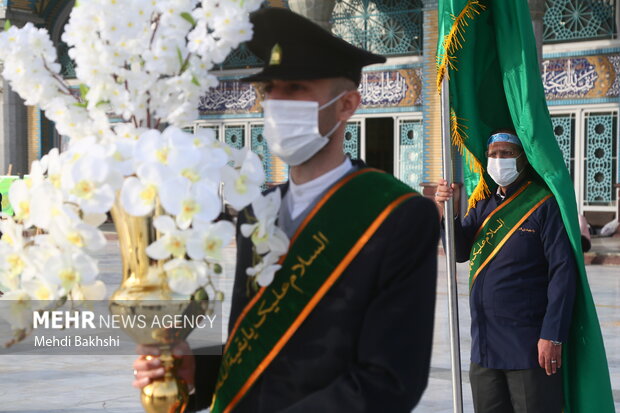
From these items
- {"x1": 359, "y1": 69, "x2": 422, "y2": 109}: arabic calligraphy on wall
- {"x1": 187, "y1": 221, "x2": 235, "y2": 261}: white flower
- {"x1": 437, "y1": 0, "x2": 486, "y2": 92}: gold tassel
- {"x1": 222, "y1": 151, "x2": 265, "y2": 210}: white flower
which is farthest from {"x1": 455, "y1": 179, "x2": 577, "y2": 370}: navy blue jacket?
{"x1": 359, "y1": 69, "x2": 422, "y2": 109}: arabic calligraphy on wall

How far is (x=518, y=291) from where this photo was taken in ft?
13.6

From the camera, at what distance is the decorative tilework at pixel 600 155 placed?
17250mm

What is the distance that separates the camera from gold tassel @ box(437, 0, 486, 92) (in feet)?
13.7

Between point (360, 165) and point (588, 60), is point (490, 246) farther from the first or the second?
point (588, 60)

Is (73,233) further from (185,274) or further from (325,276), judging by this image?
(325,276)

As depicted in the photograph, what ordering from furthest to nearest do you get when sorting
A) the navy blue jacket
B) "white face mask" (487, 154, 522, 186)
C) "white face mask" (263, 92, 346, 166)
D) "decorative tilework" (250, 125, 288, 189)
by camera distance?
1. "decorative tilework" (250, 125, 288, 189)
2. "white face mask" (487, 154, 522, 186)
3. the navy blue jacket
4. "white face mask" (263, 92, 346, 166)

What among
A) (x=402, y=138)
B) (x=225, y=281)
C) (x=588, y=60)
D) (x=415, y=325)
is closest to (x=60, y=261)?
(x=415, y=325)

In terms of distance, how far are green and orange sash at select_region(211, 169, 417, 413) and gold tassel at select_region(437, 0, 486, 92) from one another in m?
2.05

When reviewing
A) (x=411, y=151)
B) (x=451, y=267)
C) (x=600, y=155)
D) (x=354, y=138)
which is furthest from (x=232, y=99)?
(x=451, y=267)

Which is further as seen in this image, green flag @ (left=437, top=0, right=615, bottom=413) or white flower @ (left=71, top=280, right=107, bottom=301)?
green flag @ (left=437, top=0, right=615, bottom=413)

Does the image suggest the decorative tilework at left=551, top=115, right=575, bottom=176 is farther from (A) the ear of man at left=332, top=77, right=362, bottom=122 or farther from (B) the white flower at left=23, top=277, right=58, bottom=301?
(B) the white flower at left=23, top=277, right=58, bottom=301

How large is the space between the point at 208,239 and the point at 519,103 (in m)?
2.67

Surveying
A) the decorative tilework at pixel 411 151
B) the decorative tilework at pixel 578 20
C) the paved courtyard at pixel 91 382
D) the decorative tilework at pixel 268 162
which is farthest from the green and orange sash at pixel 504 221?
the decorative tilework at pixel 268 162

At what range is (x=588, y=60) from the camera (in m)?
17.4
